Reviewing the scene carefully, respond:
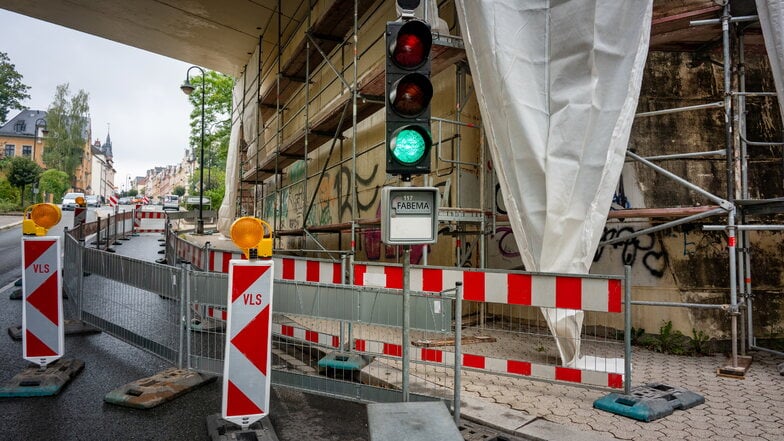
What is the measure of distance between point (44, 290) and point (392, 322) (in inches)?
145

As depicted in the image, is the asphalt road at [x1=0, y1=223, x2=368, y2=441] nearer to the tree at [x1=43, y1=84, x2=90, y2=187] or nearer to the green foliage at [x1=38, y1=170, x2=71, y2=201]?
the green foliage at [x1=38, y1=170, x2=71, y2=201]

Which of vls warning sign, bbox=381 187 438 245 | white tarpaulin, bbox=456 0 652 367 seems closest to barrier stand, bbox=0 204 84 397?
vls warning sign, bbox=381 187 438 245

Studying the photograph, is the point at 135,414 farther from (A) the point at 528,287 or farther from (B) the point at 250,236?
(A) the point at 528,287

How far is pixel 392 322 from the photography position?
3.90 m

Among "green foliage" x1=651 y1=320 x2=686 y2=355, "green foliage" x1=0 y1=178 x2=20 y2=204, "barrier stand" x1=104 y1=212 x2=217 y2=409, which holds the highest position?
"green foliage" x1=0 y1=178 x2=20 y2=204

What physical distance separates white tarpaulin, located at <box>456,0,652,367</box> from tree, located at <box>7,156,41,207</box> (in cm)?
5015

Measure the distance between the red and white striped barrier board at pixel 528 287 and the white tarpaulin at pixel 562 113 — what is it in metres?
0.56

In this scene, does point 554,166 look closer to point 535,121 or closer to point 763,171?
point 535,121

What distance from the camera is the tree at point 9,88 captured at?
58.5 meters

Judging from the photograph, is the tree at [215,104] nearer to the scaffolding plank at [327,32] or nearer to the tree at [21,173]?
the tree at [21,173]

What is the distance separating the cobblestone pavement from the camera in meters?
3.60

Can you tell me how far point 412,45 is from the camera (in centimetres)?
329

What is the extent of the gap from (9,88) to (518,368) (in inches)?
2991

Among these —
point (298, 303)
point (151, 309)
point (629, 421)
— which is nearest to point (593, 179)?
point (629, 421)
